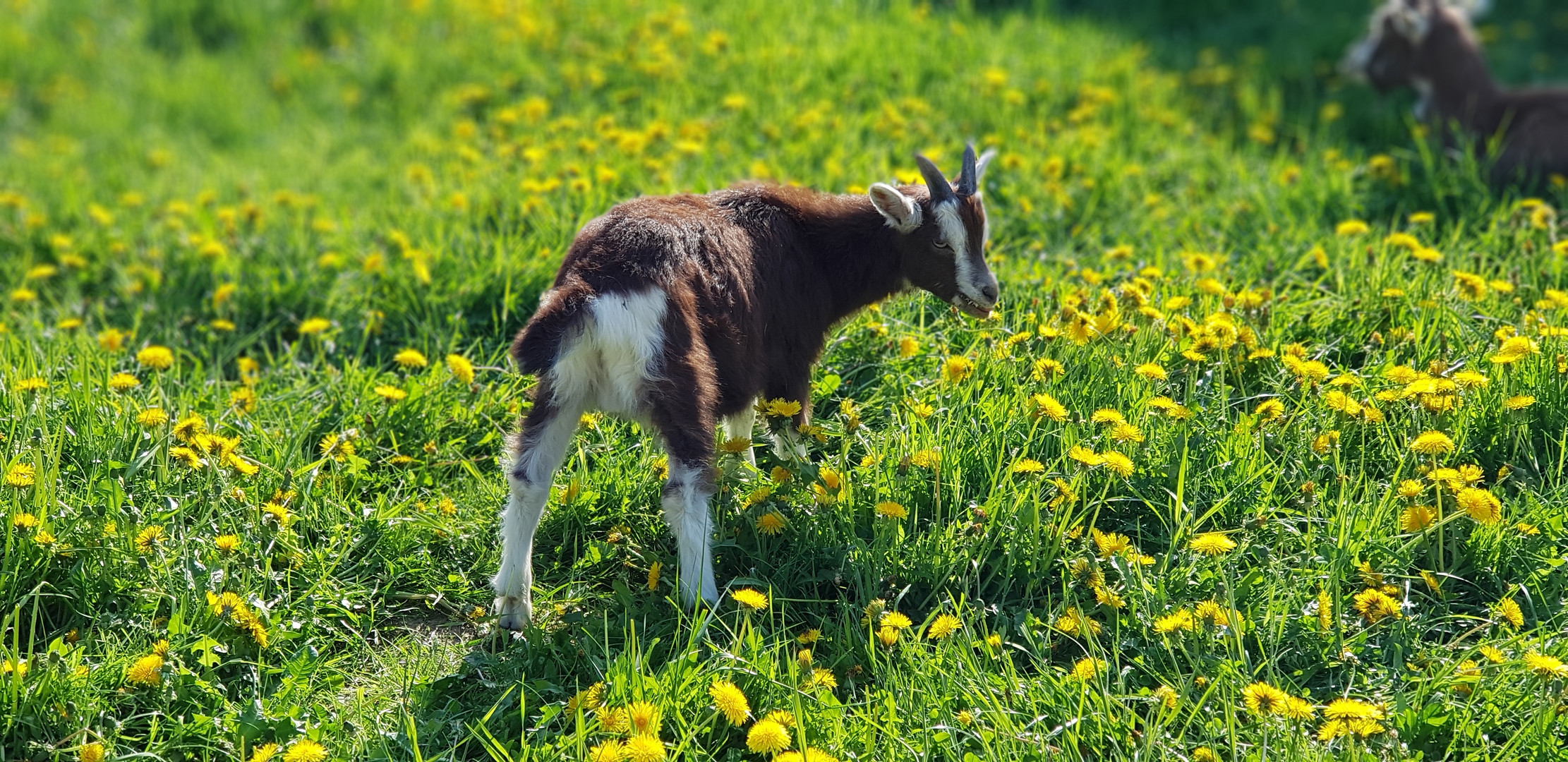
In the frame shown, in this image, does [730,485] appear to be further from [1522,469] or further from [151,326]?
[151,326]

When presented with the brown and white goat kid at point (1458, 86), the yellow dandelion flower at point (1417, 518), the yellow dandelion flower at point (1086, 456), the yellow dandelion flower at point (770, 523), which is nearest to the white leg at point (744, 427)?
the yellow dandelion flower at point (770, 523)

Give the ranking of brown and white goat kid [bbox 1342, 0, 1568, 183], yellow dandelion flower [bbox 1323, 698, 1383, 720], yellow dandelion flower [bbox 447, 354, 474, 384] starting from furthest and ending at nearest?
brown and white goat kid [bbox 1342, 0, 1568, 183] < yellow dandelion flower [bbox 447, 354, 474, 384] < yellow dandelion flower [bbox 1323, 698, 1383, 720]

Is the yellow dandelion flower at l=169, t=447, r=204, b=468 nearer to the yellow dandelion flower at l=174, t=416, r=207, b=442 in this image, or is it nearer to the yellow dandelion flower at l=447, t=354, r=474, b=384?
the yellow dandelion flower at l=174, t=416, r=207, b=442

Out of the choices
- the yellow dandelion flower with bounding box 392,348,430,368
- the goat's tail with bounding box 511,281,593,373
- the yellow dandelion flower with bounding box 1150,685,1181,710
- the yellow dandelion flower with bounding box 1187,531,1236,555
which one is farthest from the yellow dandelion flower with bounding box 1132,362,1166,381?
the yellow dandelion flower with bounding box 392,348,430,368

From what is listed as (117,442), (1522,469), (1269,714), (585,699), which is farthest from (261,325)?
(1522,469)

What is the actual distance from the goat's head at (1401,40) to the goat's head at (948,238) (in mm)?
4142

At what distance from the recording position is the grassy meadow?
115 inches

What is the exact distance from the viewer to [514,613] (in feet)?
11.0

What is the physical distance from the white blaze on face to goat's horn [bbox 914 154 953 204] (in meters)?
0.02

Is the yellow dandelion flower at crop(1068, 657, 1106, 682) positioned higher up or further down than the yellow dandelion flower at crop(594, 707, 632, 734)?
higher up

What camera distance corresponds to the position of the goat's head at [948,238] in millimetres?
3771

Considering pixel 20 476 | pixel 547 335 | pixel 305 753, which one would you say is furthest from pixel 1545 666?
pixel 20 476

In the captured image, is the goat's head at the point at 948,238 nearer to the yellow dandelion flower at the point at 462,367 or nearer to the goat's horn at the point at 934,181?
the goat's horn at the point at 934,181

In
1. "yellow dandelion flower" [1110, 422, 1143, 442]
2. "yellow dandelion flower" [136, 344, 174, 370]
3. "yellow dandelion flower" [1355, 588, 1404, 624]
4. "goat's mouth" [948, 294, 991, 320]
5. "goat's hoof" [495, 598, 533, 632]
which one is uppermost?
"goat's mouth" [948, 294, 991, 320]
